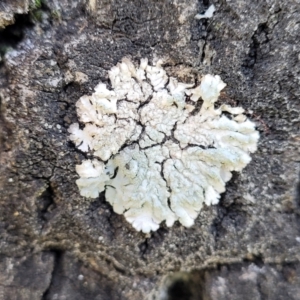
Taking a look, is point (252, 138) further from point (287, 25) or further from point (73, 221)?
point (73, 221)

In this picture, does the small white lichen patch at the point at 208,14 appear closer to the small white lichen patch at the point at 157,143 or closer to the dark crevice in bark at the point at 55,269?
the small white lichen patch at the point at 157,143

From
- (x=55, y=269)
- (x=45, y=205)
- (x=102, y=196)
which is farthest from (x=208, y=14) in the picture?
(x=55, y=269)

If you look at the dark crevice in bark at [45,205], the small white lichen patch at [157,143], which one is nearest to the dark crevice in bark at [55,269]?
the dark crevice in bark at [45,205]

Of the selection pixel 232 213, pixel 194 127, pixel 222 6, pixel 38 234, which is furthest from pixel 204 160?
pixel 38 234

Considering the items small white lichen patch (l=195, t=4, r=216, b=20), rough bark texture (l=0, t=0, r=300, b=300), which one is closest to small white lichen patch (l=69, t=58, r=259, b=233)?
rough bark texture (l=0, t=0, r=300, b=300)

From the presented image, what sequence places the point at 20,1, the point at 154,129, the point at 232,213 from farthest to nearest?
the point at 232,213 < the point at 154,129 < the point at 20,1

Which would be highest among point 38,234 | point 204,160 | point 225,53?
point 225,53
